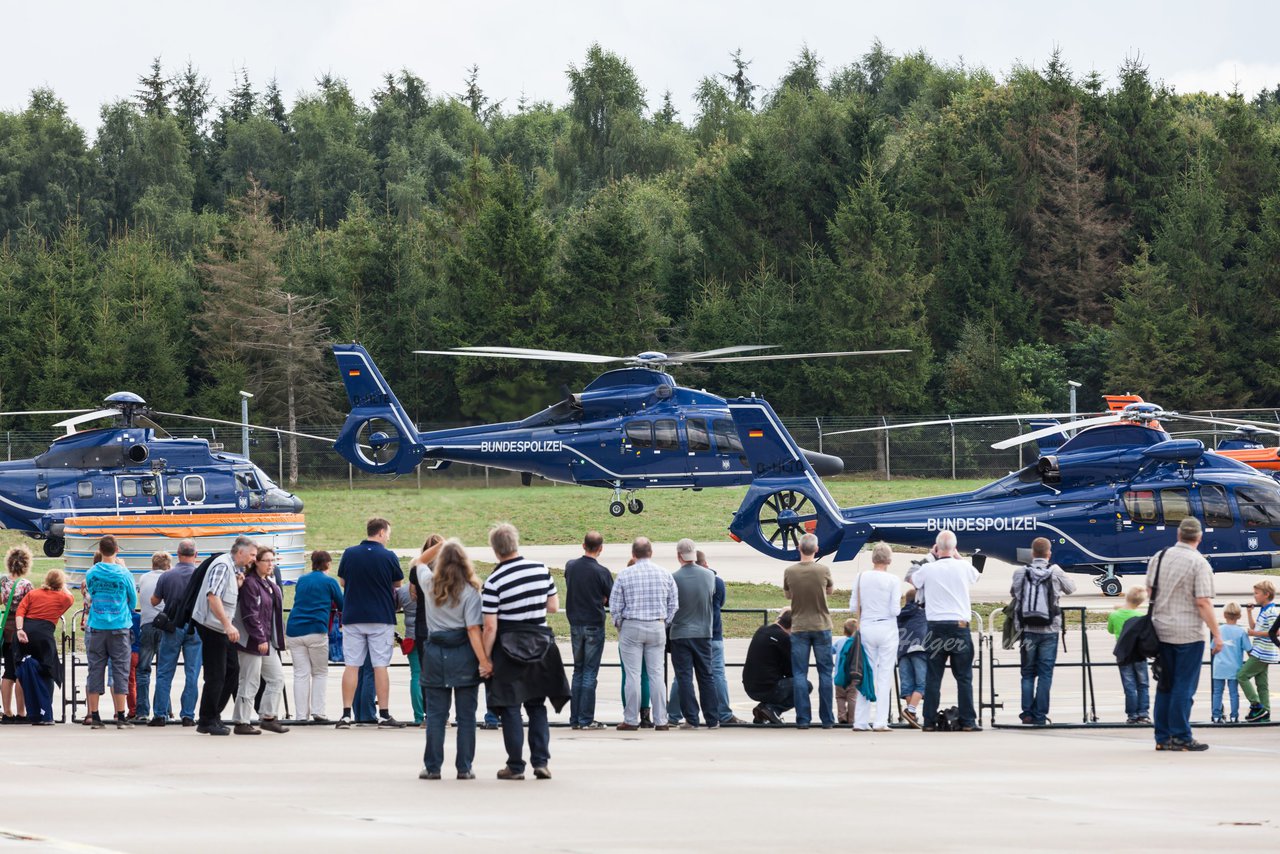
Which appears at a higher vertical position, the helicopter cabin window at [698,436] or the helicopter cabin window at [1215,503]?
the helicopter cabin window at [698,436]

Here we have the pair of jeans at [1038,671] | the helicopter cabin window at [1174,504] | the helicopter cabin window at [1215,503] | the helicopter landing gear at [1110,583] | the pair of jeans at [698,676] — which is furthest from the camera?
the helicopter landing gear at [1110,583]

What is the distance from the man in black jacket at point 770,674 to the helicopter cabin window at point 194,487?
70.2 feet

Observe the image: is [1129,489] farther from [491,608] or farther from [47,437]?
[47,437]

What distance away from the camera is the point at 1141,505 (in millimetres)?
29875

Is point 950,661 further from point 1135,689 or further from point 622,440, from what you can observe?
point 622,440

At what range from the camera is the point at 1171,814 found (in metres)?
10.8

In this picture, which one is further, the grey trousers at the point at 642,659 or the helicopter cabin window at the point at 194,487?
the helicopter cabin window at the point at 194,487

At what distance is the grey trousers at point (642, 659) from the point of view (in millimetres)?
15531

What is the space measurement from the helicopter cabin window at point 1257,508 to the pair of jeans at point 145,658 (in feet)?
62.7

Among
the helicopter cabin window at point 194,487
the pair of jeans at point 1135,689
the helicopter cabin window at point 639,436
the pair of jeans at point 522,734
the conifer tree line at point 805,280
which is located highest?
the conifer tree line at point 805,280

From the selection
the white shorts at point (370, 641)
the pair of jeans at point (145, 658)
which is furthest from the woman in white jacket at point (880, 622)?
the pair of jeans at point (145, 658)

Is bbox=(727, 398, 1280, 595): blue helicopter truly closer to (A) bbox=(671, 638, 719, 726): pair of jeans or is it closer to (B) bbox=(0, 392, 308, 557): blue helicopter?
(B) bbox=(0, 392, 308, 557): blue helicopter

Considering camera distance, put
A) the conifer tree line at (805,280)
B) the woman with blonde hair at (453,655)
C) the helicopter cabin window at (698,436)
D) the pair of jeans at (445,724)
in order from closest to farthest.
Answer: the woman with blonde hair at (453,655), the pair of jeans at (445,724), the helicopter cabin window at (698,436), the conifer tree line at (805,280)

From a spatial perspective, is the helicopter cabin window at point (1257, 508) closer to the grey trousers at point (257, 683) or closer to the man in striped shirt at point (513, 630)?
the grey trousers at point (257, 683)
